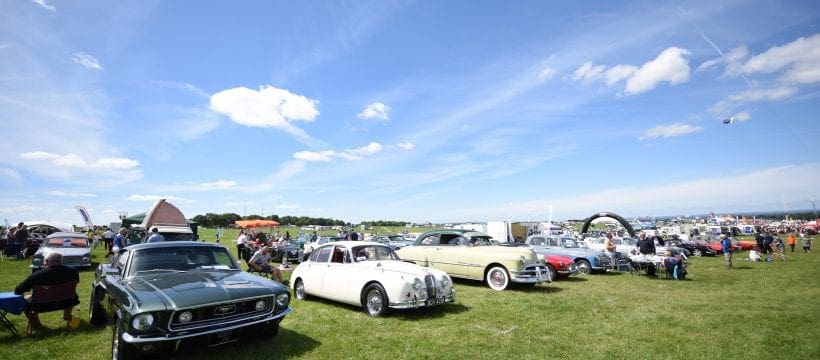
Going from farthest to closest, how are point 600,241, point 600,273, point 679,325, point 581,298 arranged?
point 600,241 < point 600,273 < point 581,298 < point 679,325

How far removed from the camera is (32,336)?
6.16 meters

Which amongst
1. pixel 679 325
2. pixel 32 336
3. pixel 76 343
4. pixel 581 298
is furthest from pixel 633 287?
pixel 32 336

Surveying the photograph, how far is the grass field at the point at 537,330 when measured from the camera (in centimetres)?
546

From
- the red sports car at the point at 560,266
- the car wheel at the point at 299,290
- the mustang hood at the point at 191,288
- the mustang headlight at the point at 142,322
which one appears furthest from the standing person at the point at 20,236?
the red sports car at the point at 560,266

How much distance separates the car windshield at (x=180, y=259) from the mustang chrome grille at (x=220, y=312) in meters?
1.48

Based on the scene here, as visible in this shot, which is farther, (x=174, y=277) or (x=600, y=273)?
(x=600, y=273)

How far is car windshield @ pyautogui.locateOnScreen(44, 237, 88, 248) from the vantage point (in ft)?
49.4

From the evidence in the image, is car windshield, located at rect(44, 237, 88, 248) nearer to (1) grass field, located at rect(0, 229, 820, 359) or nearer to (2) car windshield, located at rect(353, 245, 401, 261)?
(1) grass field, located at rect(0, 229, 820, 359)

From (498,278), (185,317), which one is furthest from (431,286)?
(185,317)

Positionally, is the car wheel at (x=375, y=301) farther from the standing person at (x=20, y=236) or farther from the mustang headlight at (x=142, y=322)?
the standing person at (x=20, y=236)

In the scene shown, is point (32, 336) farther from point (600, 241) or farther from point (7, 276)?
point (600, 241)

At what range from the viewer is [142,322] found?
168 inches

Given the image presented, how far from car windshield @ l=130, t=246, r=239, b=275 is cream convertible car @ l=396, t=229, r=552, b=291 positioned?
7.07 metres

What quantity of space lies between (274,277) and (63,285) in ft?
16.9
